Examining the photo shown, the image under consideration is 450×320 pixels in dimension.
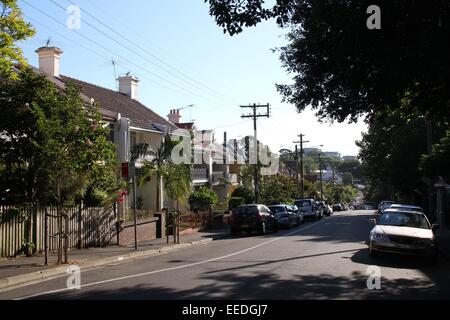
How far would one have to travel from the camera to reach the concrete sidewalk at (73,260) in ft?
38.1

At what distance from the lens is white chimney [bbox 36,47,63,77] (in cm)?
2752

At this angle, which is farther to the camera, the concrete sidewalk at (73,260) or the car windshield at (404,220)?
the car windshield at (404,220)

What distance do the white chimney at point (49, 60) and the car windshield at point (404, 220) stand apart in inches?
762

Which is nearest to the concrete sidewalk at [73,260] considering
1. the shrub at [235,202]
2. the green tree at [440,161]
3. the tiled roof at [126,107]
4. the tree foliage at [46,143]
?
the tree foliage at [46,143]

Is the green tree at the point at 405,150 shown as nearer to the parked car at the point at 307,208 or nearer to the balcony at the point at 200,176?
the parked car at the point at 307,208

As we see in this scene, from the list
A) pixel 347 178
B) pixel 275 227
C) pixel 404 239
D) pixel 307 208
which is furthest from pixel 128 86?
pixel 347 178

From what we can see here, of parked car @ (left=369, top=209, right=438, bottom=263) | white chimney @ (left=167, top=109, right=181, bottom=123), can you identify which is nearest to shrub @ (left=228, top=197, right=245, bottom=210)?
white chimney @ (left=167, top=109, right=181, bottom=123)

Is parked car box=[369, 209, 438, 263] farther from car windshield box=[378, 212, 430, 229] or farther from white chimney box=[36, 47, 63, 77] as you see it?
white chimney box=[36, 47, 63, 77]

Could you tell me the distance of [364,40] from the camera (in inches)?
392
